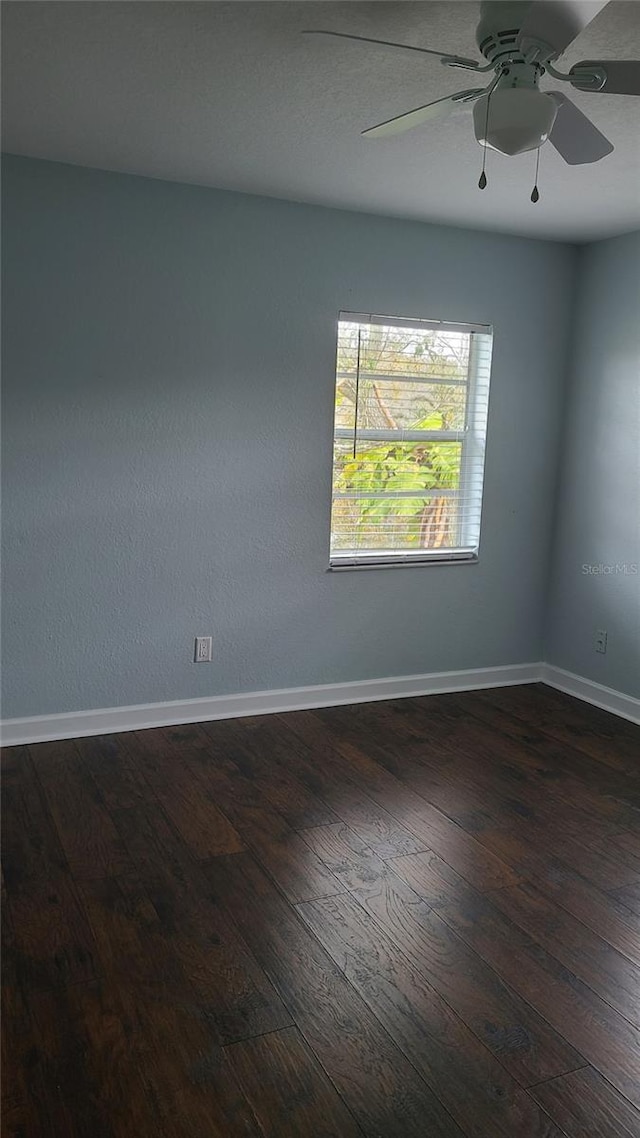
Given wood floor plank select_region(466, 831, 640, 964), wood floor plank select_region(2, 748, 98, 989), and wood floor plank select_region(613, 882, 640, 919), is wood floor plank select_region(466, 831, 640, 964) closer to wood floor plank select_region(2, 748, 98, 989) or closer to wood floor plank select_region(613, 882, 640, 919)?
wood floor plank select_region(613, 882, 640, 919)

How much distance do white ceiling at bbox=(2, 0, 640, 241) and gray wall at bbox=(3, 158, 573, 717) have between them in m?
0.25

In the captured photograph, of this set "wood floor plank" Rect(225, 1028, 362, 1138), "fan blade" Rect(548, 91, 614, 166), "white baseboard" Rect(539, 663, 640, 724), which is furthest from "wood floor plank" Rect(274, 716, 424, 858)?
"fan blade" Rect(548, 91, 614, 166)

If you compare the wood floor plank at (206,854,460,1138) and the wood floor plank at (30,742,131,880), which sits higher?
the wood floor plank at (30,742,131,880)

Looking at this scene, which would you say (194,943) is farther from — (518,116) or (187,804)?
(518,116)

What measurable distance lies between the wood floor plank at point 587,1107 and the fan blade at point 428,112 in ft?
7.39

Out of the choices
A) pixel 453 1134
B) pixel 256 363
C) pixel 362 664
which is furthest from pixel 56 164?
pixel 453 1134

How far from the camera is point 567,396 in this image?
15.0ft

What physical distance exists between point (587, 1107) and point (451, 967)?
50cm

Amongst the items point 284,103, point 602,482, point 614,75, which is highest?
point 284,103

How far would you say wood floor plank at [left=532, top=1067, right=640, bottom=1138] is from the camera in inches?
67.7

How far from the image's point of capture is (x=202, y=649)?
3877 mm

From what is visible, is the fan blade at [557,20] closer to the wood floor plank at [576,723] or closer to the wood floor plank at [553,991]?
the wood floor plank at [553,991]

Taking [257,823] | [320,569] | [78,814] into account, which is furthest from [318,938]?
[320,569]

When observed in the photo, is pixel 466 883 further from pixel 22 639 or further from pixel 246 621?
pixel 22 639
